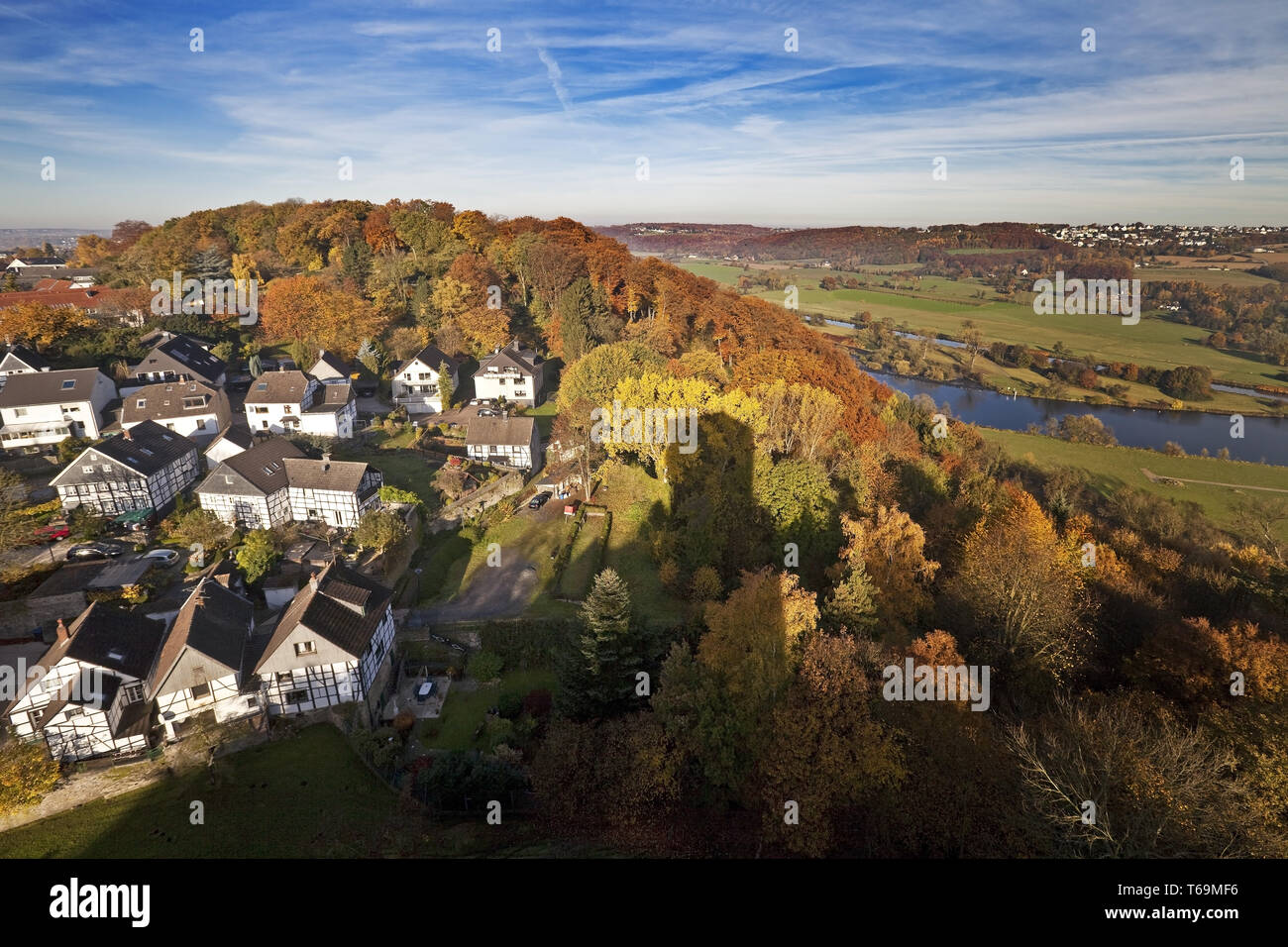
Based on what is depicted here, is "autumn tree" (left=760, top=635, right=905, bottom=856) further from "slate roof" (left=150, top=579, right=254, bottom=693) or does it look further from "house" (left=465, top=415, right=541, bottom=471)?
"house" (left=465, top=415, right=541, bottom=471)

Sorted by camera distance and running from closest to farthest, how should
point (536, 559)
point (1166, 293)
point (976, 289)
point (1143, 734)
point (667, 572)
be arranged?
point (1143, 734)
point (667, 572)
point (536, 559)
point (1166, 293)
point (976, 289)

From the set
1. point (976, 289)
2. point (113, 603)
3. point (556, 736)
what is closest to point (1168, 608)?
point (556, 736)

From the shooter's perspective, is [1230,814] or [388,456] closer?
[1230,814]

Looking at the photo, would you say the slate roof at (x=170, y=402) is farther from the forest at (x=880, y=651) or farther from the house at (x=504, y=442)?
the house at (x=504, y=442)

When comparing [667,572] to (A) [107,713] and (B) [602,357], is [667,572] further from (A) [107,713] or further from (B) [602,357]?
(A) [107,713]

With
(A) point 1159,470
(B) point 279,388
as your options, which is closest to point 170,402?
(B) point 279,388

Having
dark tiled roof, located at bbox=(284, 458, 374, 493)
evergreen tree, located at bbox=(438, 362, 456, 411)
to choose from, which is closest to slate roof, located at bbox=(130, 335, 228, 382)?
evergreen tree, located at bbox=(438, 362, 456, 411)

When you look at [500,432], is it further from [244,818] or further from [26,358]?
[26,358]
